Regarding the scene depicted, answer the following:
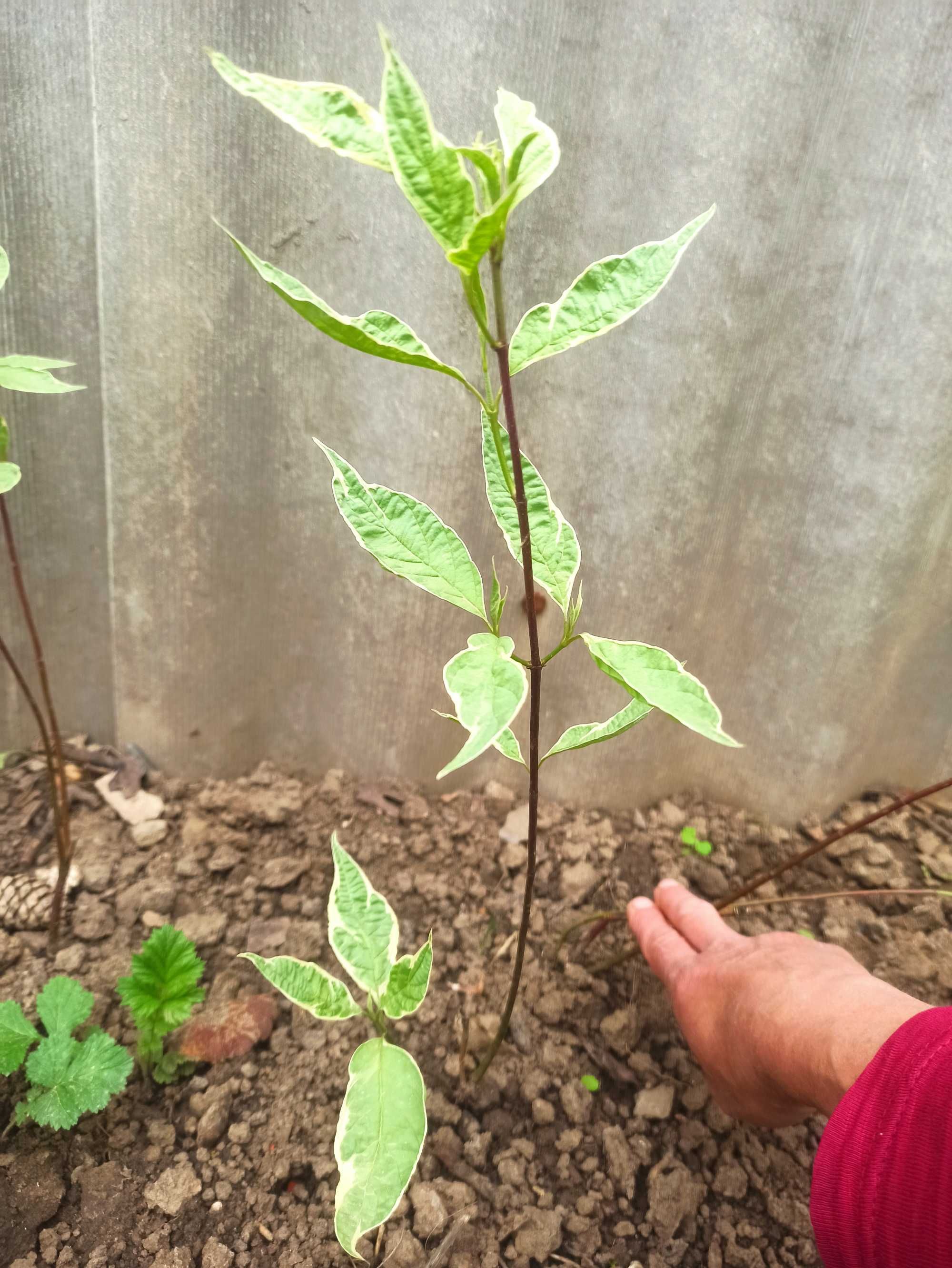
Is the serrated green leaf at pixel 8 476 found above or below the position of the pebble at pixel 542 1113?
above

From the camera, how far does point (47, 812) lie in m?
1.27

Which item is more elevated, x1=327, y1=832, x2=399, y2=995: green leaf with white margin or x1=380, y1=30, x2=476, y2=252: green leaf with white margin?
x1=380, y1=30, x2=476, y2=252: green leaf with white margin

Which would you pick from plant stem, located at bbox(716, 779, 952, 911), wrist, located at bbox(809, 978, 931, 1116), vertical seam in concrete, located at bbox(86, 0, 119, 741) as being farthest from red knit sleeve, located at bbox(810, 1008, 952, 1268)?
vertical seam in concrete, located at bbox(86, 0, 119, 741)

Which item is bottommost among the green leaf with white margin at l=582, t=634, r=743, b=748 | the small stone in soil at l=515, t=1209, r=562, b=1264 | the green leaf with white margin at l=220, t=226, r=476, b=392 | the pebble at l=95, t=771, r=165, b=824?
the small stone in soil at l=515, t=1209, r=562, b=1264

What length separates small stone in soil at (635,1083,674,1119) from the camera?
1.05 m

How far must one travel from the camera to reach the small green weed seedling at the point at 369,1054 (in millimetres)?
716

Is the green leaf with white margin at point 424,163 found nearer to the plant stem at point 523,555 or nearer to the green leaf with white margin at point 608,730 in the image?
the plant stem at point 523,555

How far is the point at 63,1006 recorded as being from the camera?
2.96 feet

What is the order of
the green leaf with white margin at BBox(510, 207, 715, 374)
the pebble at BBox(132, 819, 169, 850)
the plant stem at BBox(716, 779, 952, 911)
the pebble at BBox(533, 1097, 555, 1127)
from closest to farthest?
the green leaf with white margin at BBox(510, 207, 715, 374)
the plant stem at BBox(716, 779, 952, 911)
the pebble at BBox(533, 1097, 555, 1127)
the pebble at BBox(132, 819, 169, 850)

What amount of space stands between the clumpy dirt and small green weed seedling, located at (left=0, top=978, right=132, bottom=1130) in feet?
0.31

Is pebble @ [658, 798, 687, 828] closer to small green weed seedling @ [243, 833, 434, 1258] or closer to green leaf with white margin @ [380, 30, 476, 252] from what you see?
small green weed seedling @ [243, 833, 434, 1258]

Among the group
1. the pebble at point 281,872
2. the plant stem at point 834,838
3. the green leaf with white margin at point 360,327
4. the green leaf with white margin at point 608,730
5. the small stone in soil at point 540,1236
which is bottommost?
the small stone in soil at point 540,1236

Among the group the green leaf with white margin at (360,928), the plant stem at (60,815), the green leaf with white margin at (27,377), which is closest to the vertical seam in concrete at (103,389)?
the plant stem at (60,815)

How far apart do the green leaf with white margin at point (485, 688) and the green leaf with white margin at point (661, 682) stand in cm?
8
